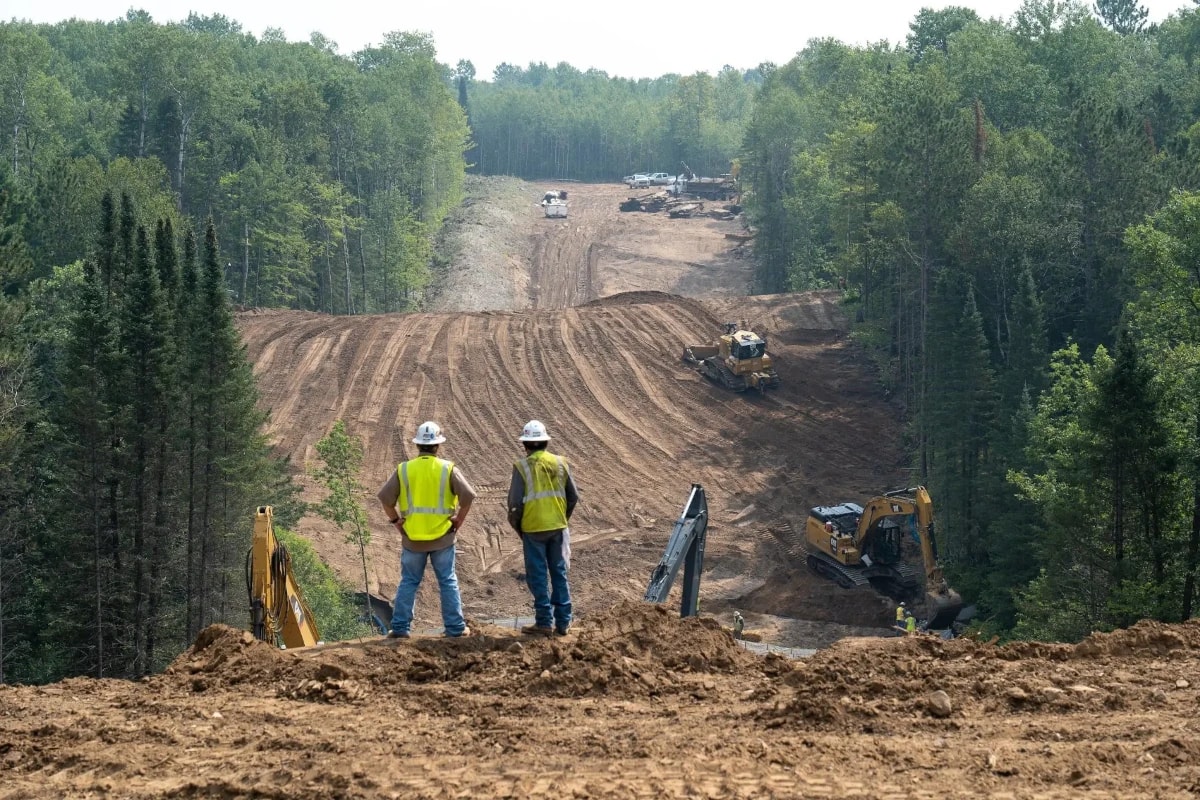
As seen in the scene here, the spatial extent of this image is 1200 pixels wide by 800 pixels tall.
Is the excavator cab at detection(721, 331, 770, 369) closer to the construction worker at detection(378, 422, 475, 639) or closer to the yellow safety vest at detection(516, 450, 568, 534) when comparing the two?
the yellow safety vest at detection(516, 450, 568, 534)

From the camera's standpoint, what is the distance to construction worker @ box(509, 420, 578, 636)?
1095 cm

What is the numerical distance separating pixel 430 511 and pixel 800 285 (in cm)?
5773

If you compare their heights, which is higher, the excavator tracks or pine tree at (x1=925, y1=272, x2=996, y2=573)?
pine tree at (x1=925, y1=272, x2=996, y2=573)

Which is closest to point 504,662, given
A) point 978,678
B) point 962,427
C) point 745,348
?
point 978,678

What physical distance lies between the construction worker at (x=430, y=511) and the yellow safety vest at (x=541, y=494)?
484 millimetres

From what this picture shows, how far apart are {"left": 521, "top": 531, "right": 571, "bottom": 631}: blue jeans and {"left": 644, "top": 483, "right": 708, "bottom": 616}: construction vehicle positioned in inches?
379

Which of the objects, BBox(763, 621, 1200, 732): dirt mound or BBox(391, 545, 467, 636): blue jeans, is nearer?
BBox(763, 621, 1200, 732): dirt mound

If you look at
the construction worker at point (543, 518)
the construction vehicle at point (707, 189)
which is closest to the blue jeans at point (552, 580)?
the construction worker at point (543, 518)

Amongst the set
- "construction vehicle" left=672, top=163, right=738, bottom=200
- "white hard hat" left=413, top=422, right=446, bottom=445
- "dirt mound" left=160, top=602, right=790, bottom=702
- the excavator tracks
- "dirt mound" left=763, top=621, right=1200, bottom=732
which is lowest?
the excavator tracks

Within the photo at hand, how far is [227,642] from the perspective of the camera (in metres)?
10.9

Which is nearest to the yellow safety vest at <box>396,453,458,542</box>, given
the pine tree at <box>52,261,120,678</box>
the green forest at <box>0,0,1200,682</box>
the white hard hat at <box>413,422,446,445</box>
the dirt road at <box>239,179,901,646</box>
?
the white hard hat at <box>413,422,446,445</box>

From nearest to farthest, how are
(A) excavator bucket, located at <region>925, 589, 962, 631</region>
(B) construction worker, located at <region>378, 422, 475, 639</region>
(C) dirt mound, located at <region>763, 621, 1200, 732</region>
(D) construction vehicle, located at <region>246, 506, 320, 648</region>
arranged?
(C) dirt mound, located at <region>763, 621, 1200, 732</region> < (B) construction worker, located at <region>378, 422, 475, 639</region> < (D) construction vehicle, located at <region>246, 506, 320, 648</region> < (A) excavator bucket, located at <region>925, 589, 962, 631</region>

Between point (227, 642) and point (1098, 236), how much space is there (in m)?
38.2

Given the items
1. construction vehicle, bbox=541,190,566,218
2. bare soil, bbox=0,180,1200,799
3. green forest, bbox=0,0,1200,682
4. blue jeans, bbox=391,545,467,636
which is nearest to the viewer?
bare soil, bbox=0,180,1200,799
